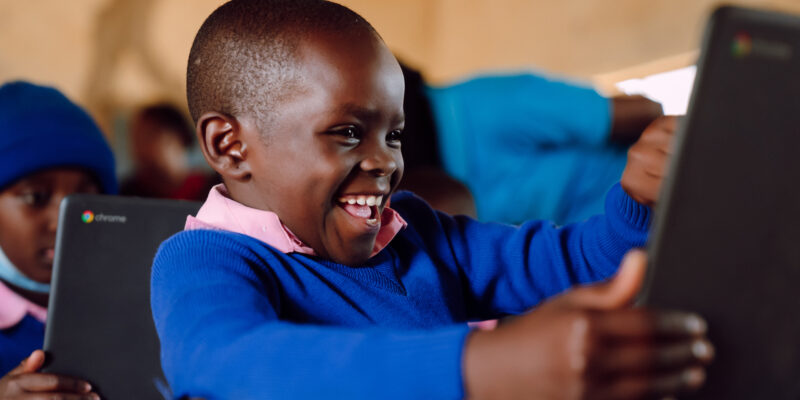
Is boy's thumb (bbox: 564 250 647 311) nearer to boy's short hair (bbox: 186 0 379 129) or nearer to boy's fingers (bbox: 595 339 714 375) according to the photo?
boy's fingers (bbox: 595 339 714 375)

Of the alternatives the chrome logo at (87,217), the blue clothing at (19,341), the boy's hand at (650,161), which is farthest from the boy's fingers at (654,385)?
the blue clothing at (19,341)

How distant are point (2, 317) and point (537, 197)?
0.94 m

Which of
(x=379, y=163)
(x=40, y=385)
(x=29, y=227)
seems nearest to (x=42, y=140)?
(x=29, y=227)

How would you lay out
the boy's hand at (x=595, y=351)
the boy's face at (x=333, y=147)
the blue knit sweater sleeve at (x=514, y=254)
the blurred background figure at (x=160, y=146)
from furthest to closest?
the blurred background figure at (x=160, y=146) < the blue knit sweater sleeve at (x=514, y=254) < the boy's face at (x=333, y=147) < the boy's hand at (x=595, y=351)

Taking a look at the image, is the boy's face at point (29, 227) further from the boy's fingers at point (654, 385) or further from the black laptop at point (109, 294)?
the boy's fingers at point (654, 385)

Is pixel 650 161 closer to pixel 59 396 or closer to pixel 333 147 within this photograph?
pixel 333 147

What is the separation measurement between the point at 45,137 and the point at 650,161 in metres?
1.05

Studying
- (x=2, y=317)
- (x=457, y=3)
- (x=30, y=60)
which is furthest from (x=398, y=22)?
(x=2, y=317)

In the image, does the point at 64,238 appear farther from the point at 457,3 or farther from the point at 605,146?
the point at 457,3

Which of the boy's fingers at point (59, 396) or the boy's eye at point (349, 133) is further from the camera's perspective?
the boy's fingers at point (59, 396)

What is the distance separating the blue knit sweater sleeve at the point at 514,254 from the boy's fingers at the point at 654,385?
0.43 m

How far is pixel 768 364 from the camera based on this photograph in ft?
1.20

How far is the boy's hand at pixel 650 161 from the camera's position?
25.3 inches

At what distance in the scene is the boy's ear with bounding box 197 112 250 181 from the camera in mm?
742
